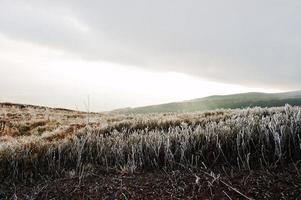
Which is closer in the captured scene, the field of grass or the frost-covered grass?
the field of grass

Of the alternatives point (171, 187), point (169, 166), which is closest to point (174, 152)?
point (169, 166)

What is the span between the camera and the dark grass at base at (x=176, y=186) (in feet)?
12.2

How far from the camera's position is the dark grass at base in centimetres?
373

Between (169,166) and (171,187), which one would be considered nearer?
(171,187)

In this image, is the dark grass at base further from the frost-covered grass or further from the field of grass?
the frost-covered grass

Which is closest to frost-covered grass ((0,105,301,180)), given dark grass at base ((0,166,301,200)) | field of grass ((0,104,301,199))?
field of grass ((0,104,301,199))

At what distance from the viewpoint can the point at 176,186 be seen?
408 centimetres

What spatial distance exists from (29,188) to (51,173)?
819 mm

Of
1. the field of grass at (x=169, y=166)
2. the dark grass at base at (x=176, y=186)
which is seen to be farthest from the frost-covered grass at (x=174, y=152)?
the dark grass at base at (x=176, y=186)

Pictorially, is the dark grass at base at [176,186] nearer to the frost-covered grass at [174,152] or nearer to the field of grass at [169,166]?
the field of grass at [169,166]

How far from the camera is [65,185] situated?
181 inches

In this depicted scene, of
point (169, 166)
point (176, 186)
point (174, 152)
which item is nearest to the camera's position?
point (176, 186)

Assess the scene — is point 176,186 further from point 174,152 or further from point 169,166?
point 174,152

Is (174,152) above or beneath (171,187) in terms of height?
above
